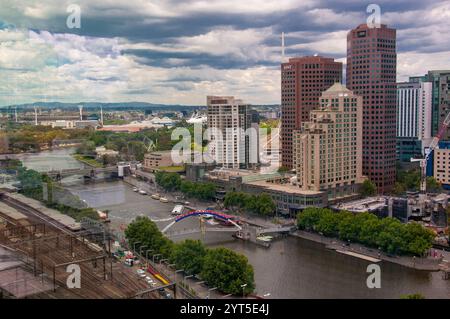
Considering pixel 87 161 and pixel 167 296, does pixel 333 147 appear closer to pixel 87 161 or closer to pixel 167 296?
pixel 167 296

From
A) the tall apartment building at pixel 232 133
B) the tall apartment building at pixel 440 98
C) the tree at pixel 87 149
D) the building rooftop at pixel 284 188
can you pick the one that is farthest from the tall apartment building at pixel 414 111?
the tree at pixel 87 149

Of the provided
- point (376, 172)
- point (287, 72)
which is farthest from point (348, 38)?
point (376, 172)

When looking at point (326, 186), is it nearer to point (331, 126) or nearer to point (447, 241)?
point (331, 126)

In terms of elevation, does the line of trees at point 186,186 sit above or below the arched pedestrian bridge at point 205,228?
above

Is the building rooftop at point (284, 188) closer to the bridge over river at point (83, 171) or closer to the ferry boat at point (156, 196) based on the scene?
the ferry boat at point (156, 196)

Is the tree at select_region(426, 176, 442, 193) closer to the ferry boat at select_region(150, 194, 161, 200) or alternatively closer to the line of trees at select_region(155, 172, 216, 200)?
the line of trees at select_region(155, 172, 216, 200)

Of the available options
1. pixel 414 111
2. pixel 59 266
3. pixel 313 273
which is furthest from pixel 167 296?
pixel 414 111
